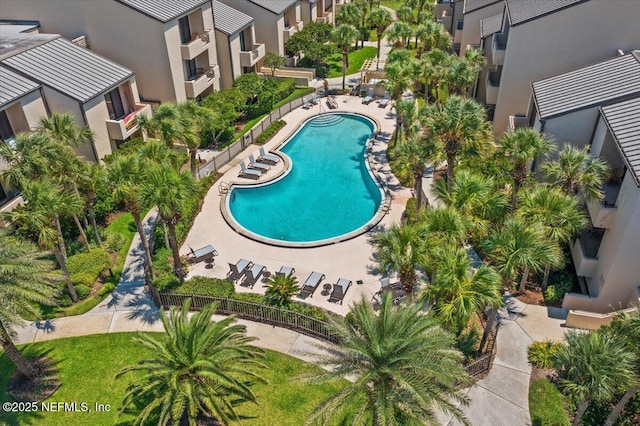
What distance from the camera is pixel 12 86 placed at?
31219 mm

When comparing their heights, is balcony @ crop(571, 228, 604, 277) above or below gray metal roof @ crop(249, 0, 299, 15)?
below

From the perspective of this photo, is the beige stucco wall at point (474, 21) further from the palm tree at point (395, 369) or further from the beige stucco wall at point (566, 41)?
the palm tree at point (395, 369)

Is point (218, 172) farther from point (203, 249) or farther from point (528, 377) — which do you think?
point (528, 377)

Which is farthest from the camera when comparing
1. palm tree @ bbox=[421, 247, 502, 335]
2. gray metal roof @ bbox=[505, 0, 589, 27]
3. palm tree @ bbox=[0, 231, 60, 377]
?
gray metal roof @ bbox=[505, 0, 589, 27]

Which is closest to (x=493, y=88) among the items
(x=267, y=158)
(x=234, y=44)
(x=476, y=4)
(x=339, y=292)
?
(x=476, y=4)

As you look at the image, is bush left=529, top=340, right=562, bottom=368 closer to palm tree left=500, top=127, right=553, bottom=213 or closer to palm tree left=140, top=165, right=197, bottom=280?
palm tree left=500, top=127, right=553, bottom=213

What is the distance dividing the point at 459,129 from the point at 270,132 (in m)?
22.3

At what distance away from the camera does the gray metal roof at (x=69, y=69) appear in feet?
109

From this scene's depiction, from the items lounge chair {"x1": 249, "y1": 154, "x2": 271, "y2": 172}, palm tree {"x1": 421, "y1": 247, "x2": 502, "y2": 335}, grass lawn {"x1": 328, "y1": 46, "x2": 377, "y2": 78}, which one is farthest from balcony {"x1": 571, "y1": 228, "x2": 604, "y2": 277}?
grass lawn {"x1": 328, "y1": 46, "x2": 377, "y2": 78}

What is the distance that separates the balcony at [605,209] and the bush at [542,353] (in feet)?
21.5

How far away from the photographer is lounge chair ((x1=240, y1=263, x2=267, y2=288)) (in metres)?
28.1

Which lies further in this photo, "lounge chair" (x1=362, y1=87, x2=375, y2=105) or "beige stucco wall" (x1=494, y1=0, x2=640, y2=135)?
"lounge chair" (x1=362, y1=87, x2=375, y2=105)

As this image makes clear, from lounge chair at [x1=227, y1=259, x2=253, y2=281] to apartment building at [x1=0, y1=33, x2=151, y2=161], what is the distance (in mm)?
13086

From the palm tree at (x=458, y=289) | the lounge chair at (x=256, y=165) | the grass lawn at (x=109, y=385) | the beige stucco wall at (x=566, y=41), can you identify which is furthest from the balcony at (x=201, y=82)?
the palm tree at (x=458, y=289)
